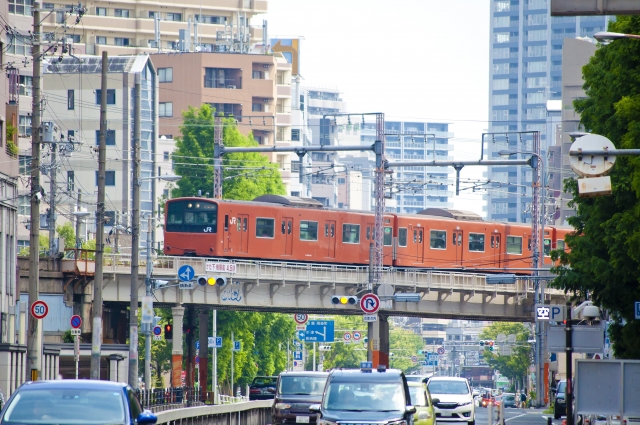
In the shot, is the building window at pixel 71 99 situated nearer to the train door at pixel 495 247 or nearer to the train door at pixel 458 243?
the train door at pixel 458 243

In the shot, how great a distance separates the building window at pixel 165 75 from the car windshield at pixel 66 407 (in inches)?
3728

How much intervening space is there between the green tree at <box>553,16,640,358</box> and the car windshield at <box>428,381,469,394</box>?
14.5 feet

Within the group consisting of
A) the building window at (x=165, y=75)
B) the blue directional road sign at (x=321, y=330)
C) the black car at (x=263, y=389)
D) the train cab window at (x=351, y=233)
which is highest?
the building window at (x=165, y=75)

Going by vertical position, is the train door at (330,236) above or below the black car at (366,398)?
above

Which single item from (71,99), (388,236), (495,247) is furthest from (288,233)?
(71,99)

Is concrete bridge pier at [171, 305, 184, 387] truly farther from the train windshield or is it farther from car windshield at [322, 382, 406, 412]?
car windshield at [322, 382, 406, 412]

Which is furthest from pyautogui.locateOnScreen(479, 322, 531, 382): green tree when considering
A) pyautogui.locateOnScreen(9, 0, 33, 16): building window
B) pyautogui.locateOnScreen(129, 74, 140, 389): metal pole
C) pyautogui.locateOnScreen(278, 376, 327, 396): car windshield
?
pyautogui.locateOnScreen(278, 376, 327, 396): car windshield

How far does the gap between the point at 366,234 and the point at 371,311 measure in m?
20.7

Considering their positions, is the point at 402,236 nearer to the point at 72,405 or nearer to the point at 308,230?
the point at 308,230

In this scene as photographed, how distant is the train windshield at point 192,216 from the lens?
164 ft

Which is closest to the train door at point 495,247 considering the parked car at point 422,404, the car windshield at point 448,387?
the car windshield at point 448,387

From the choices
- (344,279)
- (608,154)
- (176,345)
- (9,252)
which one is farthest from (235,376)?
(608,154)

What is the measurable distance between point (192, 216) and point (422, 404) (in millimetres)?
28680

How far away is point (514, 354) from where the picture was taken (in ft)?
384
